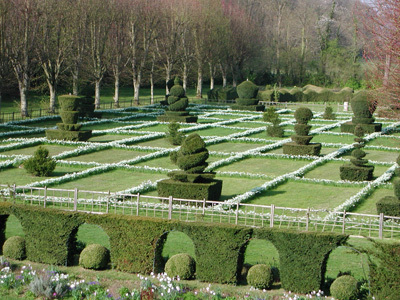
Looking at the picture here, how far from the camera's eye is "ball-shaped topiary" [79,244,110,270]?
1338 centimetres

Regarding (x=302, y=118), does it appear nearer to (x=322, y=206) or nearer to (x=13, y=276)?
(x=322, y=206)

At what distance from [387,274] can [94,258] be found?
21.7ft

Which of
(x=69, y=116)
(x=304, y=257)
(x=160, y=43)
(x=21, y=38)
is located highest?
(x=160, y=43)

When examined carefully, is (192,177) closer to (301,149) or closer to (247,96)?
(301,149)

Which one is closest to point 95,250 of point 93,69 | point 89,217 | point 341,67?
point 89,217

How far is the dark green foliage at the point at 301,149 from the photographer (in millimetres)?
30125

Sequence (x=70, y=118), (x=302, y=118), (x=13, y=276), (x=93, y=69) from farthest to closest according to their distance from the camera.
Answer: (x=93, y=69) → (x=70, y=118) → (x=302, y=118) → (x=13, y=276)

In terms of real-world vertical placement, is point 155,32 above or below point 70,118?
above

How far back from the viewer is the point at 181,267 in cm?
1293

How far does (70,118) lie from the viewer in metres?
33.9

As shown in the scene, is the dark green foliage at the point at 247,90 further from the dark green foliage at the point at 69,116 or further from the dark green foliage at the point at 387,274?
the dark green foliage at the point at 387,274

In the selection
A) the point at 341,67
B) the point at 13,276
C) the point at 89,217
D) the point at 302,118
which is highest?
the point at 341,67

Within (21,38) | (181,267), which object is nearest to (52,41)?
(21,38)

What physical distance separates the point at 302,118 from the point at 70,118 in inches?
544
